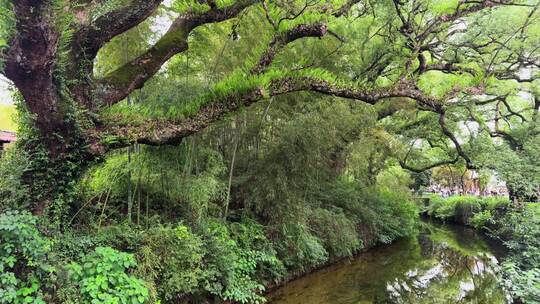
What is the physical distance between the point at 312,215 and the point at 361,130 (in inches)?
87.0

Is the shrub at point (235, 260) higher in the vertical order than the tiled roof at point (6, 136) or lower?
lower

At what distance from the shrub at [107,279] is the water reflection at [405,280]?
2628mm

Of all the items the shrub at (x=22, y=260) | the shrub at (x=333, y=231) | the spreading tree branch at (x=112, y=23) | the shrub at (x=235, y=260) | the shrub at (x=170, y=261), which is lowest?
the shrub at (x=333, y=231)

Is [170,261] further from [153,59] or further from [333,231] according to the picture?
[333,231]

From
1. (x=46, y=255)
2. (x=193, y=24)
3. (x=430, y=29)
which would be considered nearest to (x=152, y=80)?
(x=193, y=24)

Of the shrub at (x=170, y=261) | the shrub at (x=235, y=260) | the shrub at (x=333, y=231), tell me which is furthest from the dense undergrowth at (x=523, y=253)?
the shrub at (x=170, y=261)

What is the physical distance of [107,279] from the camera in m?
3.04

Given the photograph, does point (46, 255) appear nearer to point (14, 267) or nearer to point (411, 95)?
point (14, 267)

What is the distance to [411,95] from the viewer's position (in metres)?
4.68

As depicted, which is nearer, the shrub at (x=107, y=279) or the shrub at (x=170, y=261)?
the shrub at (x=107, y=279)

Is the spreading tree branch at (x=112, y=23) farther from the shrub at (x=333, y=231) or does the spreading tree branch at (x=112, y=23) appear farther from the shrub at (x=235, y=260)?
the shrub at (x=333, y=231)

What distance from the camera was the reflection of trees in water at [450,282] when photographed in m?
5.62

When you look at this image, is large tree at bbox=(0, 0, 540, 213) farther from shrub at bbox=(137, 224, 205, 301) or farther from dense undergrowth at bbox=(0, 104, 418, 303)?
shrub at bbox=(137, 224, 205, 301)

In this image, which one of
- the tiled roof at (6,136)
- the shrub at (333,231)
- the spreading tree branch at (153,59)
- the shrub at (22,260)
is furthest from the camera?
the tiled roof at (6,136)
